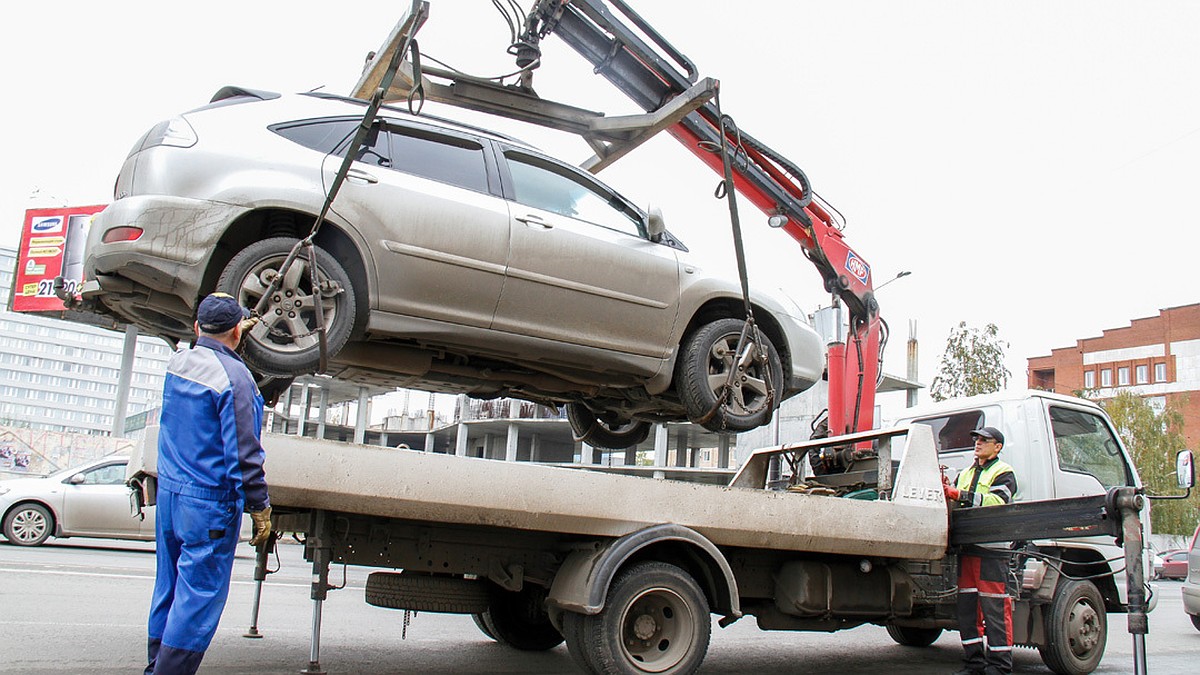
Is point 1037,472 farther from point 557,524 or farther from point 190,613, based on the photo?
point 190,613

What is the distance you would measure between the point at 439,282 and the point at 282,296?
80 cm

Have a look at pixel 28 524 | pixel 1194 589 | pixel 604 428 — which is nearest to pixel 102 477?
pixel 28 524

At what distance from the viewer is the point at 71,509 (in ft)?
39.2

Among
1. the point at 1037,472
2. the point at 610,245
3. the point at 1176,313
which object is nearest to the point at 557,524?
the point at 610,245

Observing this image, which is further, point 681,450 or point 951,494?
point 681,450

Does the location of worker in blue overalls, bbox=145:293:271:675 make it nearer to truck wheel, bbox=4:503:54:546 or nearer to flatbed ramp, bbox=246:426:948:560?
flatbed ramp, bbox=246:426:948:560

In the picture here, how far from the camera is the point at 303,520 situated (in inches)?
164

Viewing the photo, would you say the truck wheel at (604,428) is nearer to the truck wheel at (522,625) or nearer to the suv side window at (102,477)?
the truck wheel at (522,625)

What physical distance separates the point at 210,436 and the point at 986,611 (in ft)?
14.3

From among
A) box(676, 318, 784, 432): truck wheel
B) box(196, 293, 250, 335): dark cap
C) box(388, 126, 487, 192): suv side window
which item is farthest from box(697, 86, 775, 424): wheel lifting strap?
box(196, 293, 250, 335): dark cap

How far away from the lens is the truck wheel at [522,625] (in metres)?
5.91

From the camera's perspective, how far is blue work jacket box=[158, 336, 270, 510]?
3.40 metres

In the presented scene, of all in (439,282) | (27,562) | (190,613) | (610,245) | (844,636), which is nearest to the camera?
(190,613)

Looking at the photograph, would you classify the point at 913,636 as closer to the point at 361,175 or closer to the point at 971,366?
the point at 361,175
